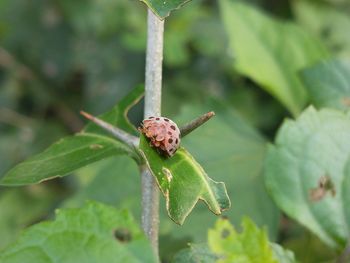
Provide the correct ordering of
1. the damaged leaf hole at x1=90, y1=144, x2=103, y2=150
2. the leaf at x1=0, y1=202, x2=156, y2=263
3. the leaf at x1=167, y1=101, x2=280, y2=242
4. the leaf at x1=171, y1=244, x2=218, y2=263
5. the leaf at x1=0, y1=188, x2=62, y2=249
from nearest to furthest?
the leaf at x1=0, y1=202, x2=156, y2=263, the leaf at x1=171, y1=244, x2=218, y2=263, the damaged leaf hole at x1=90, y1=144, x2=103, y2=150, the leaf at x1=167, y1=101, x2=280, y2=242, the leaf at x1=0, y1=188, x2=62, y2=249

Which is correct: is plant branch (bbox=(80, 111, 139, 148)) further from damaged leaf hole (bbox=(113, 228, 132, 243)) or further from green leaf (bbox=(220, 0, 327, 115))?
green leaf (bbox=(220, 0, 327, 115))

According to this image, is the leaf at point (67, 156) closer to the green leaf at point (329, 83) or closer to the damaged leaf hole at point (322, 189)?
the damaged leaf hole at point (322, 189)

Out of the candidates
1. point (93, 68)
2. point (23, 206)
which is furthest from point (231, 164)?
point (93, 68)

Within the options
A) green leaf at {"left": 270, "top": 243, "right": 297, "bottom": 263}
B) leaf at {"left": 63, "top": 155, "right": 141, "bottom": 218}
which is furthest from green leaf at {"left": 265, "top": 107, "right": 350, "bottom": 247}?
leaf at {"left": 63, "top": 155, "right": 141, "bottom": 218}

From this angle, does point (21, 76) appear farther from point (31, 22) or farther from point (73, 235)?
point (73, 235)

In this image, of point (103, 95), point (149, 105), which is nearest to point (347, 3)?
point (103, 95)
